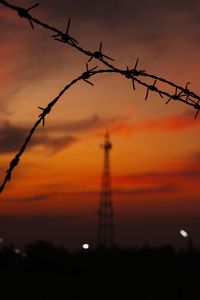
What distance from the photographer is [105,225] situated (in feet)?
123

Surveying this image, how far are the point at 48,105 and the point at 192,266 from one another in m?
32.2

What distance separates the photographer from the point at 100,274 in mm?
28641

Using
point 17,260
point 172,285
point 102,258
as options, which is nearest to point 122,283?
point 172,285

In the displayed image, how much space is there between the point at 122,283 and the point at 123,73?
2126cm

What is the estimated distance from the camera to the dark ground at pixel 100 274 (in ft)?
68.1

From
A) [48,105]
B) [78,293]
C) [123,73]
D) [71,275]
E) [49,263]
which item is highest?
[49,263]

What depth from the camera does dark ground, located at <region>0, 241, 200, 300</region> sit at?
68.1 feet

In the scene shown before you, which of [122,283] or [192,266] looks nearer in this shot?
[122,283]

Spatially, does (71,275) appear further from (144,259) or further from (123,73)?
(123,73)

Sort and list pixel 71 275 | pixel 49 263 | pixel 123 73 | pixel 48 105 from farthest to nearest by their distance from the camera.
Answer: pixel 49 263 < pixel 71 275 < pixel 123 73 < pixel 48 105

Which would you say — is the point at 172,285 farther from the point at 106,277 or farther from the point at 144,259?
the point at 144,259

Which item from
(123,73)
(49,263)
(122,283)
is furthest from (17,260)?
(123,73)

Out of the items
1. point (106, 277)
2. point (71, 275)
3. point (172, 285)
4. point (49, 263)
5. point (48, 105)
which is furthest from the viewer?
point (49, 263)

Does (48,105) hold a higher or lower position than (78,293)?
lower
